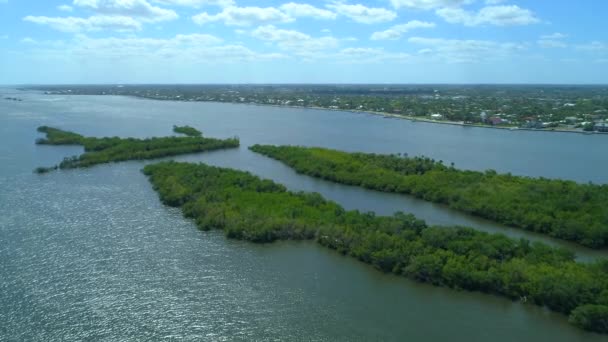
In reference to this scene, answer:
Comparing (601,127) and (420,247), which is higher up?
(601,127)

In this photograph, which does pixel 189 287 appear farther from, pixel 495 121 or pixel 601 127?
pixel 495 121

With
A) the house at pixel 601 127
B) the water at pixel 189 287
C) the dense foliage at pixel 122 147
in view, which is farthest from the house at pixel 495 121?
the water at pixel 189 287

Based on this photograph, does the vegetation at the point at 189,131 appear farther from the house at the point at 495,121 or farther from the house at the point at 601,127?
the house at the point at 601,127

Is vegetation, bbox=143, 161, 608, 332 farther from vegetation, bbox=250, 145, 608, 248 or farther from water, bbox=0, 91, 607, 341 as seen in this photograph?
vegetation, bbox=250, 145, 608, 248

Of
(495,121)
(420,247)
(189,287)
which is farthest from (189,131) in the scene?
(495,121)

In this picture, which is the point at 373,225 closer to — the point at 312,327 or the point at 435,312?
the point at 435,312

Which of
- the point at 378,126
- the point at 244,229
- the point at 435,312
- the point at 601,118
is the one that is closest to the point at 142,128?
the point at 378,126

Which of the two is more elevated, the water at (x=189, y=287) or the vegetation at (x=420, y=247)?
the vegetation at (x=420, y=247)

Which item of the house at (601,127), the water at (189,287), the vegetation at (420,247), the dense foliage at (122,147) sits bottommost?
the water at (189,287)
